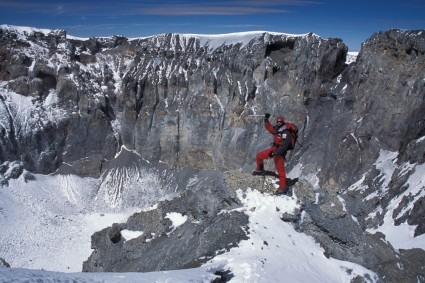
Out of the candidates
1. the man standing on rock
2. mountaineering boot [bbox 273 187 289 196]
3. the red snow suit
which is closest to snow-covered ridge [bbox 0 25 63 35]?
the man standing on rock

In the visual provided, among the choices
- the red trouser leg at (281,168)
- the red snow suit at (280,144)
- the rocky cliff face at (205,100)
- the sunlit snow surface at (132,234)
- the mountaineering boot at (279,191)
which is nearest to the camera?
the sunlit snow surface at (132,234)

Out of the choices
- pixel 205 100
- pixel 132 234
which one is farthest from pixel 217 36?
pixel 132 234

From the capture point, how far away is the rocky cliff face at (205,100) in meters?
39.6

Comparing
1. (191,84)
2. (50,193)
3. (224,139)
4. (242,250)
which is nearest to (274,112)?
(224,139)

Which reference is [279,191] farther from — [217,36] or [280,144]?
[217,36]

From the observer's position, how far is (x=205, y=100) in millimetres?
53438

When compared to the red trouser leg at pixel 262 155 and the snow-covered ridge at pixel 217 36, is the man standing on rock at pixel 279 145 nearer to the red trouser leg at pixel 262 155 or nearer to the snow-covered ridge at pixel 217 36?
the red trouser leg at pixel 262 155

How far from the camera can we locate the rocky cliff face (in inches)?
1559

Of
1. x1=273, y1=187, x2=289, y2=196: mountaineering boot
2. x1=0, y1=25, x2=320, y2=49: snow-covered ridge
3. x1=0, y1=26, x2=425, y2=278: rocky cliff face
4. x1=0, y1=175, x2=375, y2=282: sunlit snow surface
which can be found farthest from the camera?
x1=0, y1=25, x2=320, y2=49: snow-covered ridge

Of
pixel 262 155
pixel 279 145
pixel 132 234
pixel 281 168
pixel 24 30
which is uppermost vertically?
pixel 24 30

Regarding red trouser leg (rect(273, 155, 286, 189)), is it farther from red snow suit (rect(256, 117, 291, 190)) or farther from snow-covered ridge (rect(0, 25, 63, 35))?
snow-covered ridge (rect(0, 25, 63, 35))

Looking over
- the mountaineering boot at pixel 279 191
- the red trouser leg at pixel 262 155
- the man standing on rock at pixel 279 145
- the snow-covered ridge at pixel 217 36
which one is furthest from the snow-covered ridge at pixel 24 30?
the mountaineering boot at pixel 279 191

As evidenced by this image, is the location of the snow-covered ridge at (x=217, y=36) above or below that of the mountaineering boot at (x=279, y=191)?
above

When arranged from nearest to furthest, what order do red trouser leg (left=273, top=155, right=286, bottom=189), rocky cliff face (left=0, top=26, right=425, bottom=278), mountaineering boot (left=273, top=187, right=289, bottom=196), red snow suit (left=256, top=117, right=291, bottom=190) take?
red snow suit (left=256, top=117, right=291, bottom=190) < red trouser leg (left=273, top=155, right=286, bottom=189) < mountaineering boot (left=273, top=187, right=289, bottom=196) < rocky cliff face (left=0, top=26, right=425, bottom=278)
